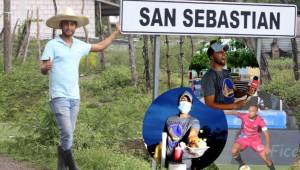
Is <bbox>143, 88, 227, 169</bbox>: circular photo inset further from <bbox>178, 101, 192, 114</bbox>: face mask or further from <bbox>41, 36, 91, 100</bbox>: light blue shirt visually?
<bbox>41, 36, 91, 100</bbox>: light blue shirt

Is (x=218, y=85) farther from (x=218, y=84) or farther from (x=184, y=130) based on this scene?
(x=184, y=130)

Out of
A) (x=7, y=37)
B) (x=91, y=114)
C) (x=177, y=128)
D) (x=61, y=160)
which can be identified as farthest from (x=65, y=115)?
(x=7, y=37)

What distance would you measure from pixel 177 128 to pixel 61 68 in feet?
4.45

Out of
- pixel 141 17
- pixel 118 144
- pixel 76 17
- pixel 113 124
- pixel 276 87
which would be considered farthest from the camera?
pixel 276 87

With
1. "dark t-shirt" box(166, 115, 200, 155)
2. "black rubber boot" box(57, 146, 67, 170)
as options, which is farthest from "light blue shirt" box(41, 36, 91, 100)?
"dark t-shirt" box(166, 115, 200, 155)

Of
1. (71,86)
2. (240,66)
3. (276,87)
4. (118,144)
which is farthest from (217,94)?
(276,87)

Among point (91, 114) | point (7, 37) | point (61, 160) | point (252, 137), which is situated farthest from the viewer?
point (7, 37)

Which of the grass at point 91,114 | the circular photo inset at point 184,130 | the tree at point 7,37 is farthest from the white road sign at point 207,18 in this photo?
the tree at point 7,37

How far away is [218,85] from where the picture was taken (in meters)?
7.06

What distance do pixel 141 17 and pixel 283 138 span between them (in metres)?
1.91

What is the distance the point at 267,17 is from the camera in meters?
7.17

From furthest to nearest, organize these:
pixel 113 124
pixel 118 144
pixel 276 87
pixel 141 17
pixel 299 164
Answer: pixel 276 87, pixel 113 124, pixel 118 144, pixel 299 164, pixel 141 17

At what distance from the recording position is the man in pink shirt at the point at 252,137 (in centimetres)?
706

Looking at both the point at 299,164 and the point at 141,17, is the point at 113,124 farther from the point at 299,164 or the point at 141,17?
the point at 141,17
